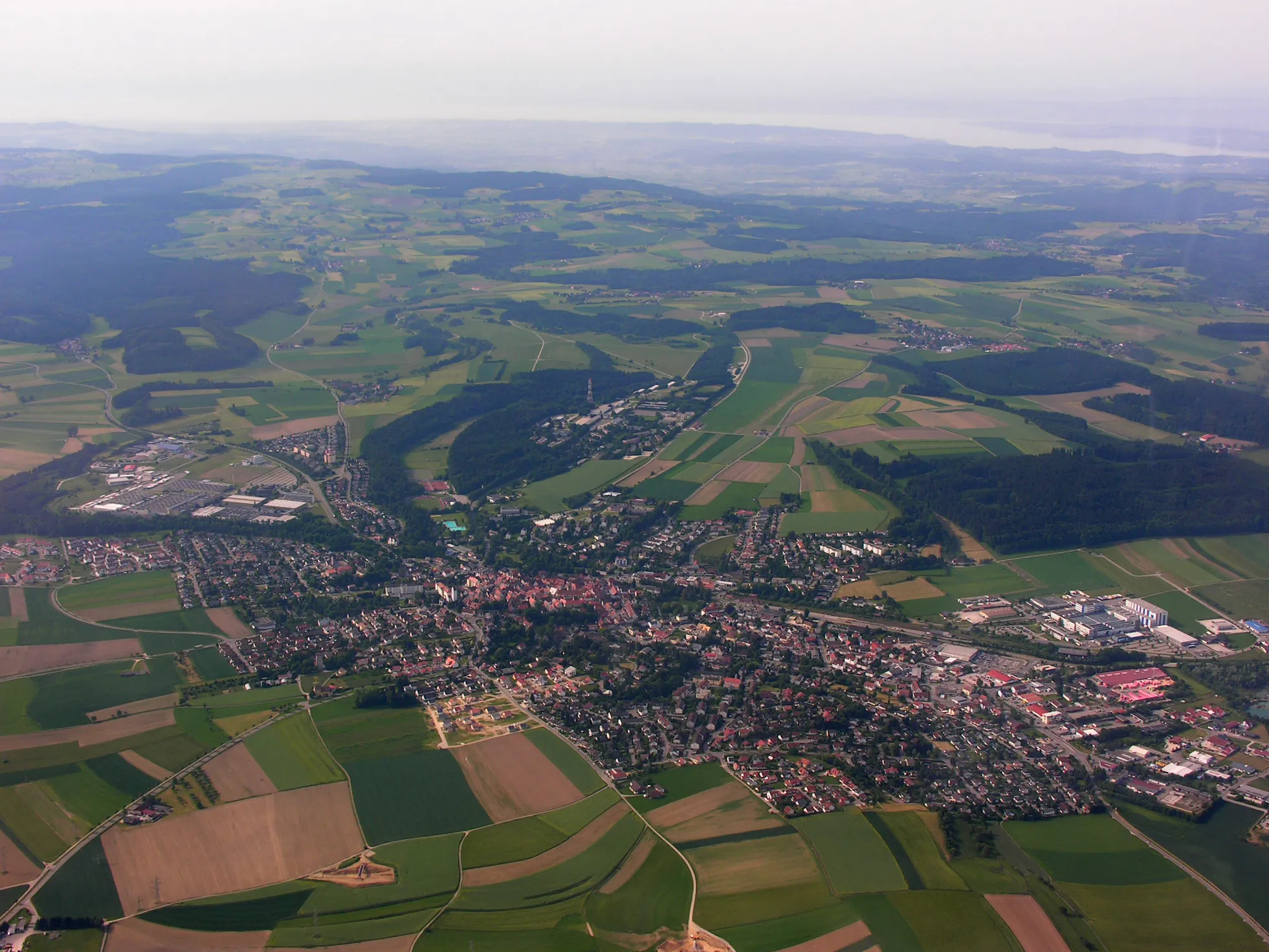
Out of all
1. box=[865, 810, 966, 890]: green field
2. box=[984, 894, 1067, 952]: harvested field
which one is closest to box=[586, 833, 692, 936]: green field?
box=[865, 810, 966, 890]: green field

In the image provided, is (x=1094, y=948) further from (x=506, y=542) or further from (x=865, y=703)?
(x=506, y=542)

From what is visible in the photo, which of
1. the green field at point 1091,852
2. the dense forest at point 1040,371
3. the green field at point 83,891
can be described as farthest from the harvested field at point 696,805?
the dense forest at point 1040,371

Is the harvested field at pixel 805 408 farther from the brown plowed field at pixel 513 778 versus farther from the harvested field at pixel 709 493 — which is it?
the brown plowed field at pixel 513 778

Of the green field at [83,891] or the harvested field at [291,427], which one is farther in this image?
the harvested field at [291,427]

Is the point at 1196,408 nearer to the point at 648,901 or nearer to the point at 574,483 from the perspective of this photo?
the point at 574,483

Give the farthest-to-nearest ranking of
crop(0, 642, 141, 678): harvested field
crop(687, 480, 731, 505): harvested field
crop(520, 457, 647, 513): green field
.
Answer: crop(520, 457, 647, 513): green field → crop(687, 480, 731, 505): harvested field → crop(0, 642, 141, 678): harvested field

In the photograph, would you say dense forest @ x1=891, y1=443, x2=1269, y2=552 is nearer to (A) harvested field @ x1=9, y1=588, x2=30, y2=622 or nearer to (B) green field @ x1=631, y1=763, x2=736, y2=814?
(B) green field @ x1=631, y1=763, x2=736, y2=814
